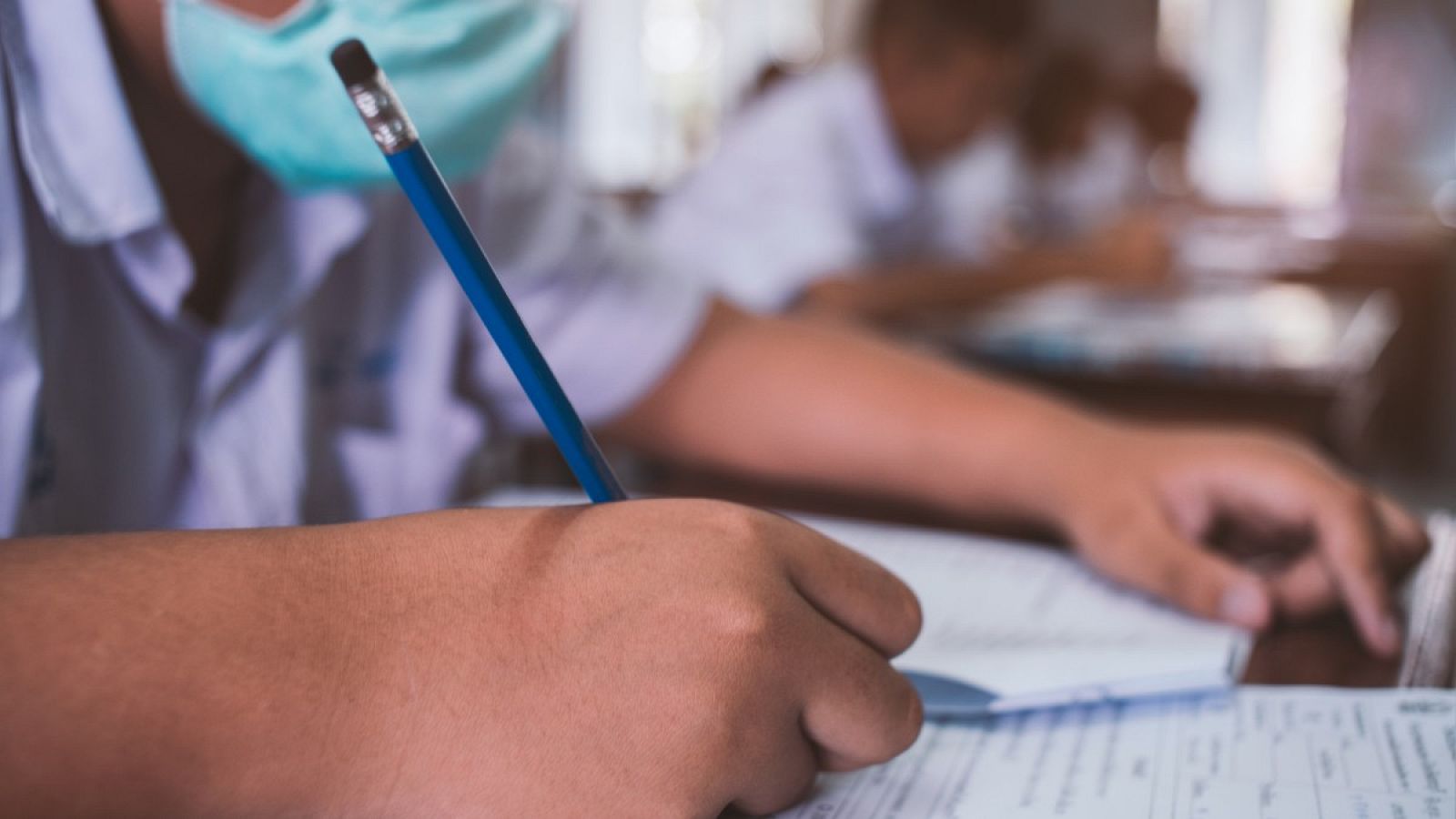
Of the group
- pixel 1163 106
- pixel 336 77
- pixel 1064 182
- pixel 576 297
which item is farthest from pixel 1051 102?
pixel 336 77

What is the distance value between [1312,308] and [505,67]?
161 centimetres

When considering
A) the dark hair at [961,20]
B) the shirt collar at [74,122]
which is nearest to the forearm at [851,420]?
the shirt collar at [74,122]

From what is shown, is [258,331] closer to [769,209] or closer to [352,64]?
[352,64]

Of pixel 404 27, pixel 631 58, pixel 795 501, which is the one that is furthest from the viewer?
pixel 631 58

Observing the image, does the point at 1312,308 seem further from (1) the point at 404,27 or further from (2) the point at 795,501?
(1) the point at 404,27

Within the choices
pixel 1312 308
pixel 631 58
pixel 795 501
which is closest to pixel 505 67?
pixel 795 501

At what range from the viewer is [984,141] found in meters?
3.40

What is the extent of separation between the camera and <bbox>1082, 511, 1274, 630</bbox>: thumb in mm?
576

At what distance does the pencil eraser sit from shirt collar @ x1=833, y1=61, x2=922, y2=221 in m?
1.86

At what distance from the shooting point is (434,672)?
35 cm

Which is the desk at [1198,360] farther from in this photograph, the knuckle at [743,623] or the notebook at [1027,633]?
the knuckle at [743,623]

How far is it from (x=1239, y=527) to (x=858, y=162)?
161 centimetres

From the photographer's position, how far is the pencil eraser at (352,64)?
0.33m

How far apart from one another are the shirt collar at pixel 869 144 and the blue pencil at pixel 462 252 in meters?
1.82
